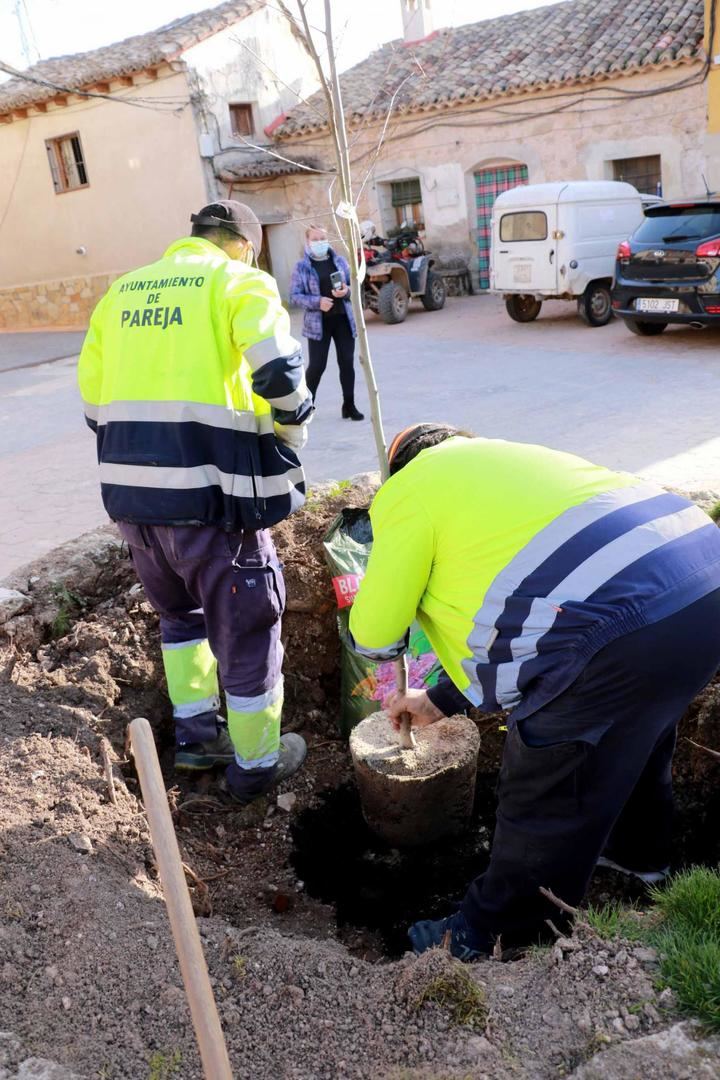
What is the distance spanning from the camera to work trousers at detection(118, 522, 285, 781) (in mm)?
3121

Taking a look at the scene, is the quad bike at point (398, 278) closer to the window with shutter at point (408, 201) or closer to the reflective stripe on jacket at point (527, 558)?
the window with shutter at point (408, 201)

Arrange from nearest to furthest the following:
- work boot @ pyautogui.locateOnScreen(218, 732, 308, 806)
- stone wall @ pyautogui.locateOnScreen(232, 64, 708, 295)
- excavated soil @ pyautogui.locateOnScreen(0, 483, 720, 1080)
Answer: excavated soil @ pyautogui.locateOnScreen(0, 483, 720, 1080), work boot @ pyautogui.locateOnScreen(218, 732, 308, 806), stone wall @ pyautogui.locateOnScreen(232, 64, 708, 295)

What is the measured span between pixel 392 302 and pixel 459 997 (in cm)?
1290

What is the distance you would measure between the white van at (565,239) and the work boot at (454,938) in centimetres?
1037

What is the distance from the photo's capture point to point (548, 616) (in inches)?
84.4

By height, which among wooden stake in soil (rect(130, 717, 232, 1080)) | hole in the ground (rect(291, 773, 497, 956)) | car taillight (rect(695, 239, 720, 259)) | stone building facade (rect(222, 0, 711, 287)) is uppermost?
stone building facade (rect(222, 0, 711, 287))

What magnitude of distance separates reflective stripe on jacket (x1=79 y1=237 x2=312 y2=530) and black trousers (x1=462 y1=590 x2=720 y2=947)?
1237mm

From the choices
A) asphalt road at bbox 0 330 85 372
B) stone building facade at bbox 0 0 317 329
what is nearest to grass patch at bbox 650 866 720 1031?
asphalt road at bbox 0 330 85 372

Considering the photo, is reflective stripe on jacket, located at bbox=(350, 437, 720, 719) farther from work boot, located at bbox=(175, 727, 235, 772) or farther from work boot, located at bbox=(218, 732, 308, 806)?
work boot, located at bbox=(175, 727, 235, 772)

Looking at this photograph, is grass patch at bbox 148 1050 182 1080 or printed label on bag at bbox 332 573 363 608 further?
printed label on bag at bbox 332 573 363 608

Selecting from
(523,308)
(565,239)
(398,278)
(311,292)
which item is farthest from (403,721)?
(398,278)

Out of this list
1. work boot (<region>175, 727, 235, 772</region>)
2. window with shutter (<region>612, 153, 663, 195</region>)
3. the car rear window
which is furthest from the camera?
window with shutter (<region>612, 153, 663, 195</region>)

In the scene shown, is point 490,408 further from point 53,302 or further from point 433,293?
point 53,302

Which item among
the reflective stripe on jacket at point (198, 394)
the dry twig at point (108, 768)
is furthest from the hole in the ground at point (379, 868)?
the reflective stripe on jacket at point (198, 394)
